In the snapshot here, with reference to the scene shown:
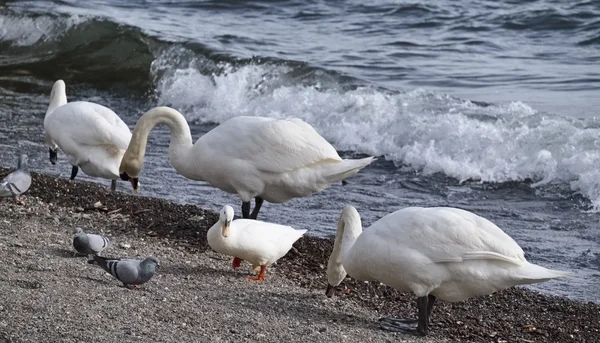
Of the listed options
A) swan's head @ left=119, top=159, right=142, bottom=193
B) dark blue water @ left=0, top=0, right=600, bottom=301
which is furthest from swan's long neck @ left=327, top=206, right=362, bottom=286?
swan's head @ left=119, top=159, right=142, bottom=193

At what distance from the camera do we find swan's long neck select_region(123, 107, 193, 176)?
9.36 meters

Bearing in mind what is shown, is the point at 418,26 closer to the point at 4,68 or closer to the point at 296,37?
the point at 296,37

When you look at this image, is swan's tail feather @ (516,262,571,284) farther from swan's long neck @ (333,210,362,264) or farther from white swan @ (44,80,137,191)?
white swan @ (44,80,137,191)

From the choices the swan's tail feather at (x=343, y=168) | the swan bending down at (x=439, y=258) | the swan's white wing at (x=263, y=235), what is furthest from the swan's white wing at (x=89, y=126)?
the swan bending down at (x=439, y=258)

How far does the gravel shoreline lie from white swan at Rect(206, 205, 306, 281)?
0.17m

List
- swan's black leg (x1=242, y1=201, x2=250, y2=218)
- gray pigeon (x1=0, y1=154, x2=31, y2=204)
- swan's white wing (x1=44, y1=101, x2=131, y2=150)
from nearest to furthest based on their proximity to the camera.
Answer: gray pigeon (x1=0, y1=154, x2=31, y2=204) < swan's black leg (x1=242, y1=201, x2=250, y2=218) < swan's white wing (x1=44, y1=101, x2=131, y2=150)

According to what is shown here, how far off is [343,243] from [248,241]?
2.71 ft

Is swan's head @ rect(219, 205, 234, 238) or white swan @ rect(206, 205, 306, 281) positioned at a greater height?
swan's head @ rect(219, 205, 234, 238)

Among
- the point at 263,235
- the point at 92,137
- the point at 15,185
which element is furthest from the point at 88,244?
the point at 92,137

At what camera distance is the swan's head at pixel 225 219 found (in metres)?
7.72

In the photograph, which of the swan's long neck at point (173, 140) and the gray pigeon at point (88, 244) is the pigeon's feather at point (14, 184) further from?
the gray pigeon at point (88, 244)

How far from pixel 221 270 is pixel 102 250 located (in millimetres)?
933

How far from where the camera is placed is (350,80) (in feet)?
57.3

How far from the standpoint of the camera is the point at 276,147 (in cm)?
895
